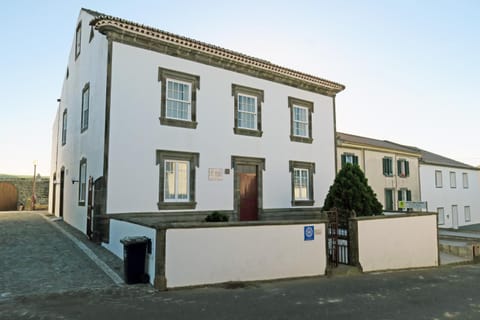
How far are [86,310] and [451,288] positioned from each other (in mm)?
8242

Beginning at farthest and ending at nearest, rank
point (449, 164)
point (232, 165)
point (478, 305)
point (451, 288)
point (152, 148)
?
point (449, 164) → point (232, 165) → point (152, 148) → point (451, 288) → point (478, 305)

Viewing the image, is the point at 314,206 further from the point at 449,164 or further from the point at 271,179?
the point at 449,164

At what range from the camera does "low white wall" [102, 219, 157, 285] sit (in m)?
7.21

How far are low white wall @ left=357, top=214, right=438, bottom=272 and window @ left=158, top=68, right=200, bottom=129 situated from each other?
7.45m

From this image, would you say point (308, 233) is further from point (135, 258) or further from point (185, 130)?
point (185, 130)

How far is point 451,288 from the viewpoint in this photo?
→ 8203 millimetres

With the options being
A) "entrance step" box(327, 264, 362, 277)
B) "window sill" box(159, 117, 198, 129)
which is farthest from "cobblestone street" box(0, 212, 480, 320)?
"window sill" box(159, 117, 198, 129)

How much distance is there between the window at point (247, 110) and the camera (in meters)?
14.7

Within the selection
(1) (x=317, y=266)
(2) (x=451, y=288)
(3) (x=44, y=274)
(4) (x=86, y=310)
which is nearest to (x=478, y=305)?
(2) (x=451, y=288)

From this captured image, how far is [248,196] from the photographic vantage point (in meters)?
14.8

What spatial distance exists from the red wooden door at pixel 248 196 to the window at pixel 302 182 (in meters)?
2.25

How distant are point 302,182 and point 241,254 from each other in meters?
9.67

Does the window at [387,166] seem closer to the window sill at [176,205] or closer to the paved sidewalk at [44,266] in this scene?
the window sill at [176,205]

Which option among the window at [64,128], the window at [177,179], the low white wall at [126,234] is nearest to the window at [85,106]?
the window at [177,179]
